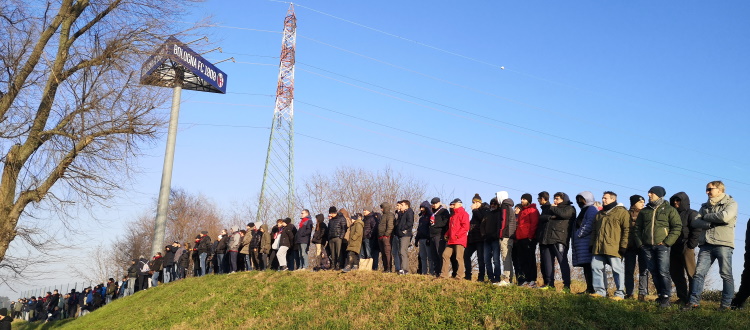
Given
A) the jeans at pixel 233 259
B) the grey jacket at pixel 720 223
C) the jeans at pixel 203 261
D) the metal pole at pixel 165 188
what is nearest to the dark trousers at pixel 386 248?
the jeans at pixel 233 259

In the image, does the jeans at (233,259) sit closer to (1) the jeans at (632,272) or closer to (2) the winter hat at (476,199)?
(2) the winter hat at (476,199)

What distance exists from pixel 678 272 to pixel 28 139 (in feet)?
46.1

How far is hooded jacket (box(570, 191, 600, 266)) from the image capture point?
12.0 m

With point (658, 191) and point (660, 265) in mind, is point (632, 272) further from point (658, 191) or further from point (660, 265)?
point (658, 191)

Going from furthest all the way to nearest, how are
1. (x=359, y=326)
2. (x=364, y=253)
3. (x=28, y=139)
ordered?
(x=364, y=253) → (x=28, y=139) → (x=359, y=326)

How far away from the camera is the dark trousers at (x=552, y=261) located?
40.8ft

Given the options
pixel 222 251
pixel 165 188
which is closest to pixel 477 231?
pixel 222 251

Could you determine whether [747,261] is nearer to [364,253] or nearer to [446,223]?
[446,223]

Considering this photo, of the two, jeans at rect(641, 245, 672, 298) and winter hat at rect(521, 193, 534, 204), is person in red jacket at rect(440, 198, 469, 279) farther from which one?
jeans at rect(641, 245, 672, 298)

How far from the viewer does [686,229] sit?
1129cm

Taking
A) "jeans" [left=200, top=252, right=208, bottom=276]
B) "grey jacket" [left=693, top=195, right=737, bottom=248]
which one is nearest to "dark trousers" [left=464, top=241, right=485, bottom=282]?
"grey jacket" [left=693, top=195, right=737, bottom=248]

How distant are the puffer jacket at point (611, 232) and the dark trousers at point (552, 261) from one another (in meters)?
0.95

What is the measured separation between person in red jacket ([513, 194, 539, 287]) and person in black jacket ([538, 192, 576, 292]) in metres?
0.30

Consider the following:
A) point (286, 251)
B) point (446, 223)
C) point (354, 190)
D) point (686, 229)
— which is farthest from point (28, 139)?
point (354, 190)
